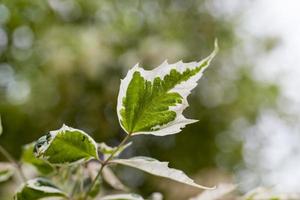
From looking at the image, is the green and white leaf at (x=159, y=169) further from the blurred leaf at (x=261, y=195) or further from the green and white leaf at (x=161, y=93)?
the blurred leaf at (x=261, y=195)

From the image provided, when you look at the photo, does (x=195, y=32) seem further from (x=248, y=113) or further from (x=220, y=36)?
(x=248, y=113)

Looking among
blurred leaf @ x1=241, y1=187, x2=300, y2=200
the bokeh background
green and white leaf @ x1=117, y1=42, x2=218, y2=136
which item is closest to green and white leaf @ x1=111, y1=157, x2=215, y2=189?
green and white leaf @ x1=117, y1=42, x2=218, y2=136

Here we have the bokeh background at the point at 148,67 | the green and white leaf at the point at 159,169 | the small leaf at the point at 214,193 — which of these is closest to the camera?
the green and white leaf at the point at 159,169

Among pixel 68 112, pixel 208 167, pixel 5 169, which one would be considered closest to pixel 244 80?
pixel 208 167

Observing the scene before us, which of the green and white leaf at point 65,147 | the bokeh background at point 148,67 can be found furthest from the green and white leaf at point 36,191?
the bokeh background at point 148,67

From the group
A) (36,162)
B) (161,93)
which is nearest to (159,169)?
(161,93)

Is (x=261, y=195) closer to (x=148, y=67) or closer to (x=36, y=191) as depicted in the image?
(x=36, y=191)

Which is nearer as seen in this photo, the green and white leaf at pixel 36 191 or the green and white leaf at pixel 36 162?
the green and white leaf at pixel 36 191
